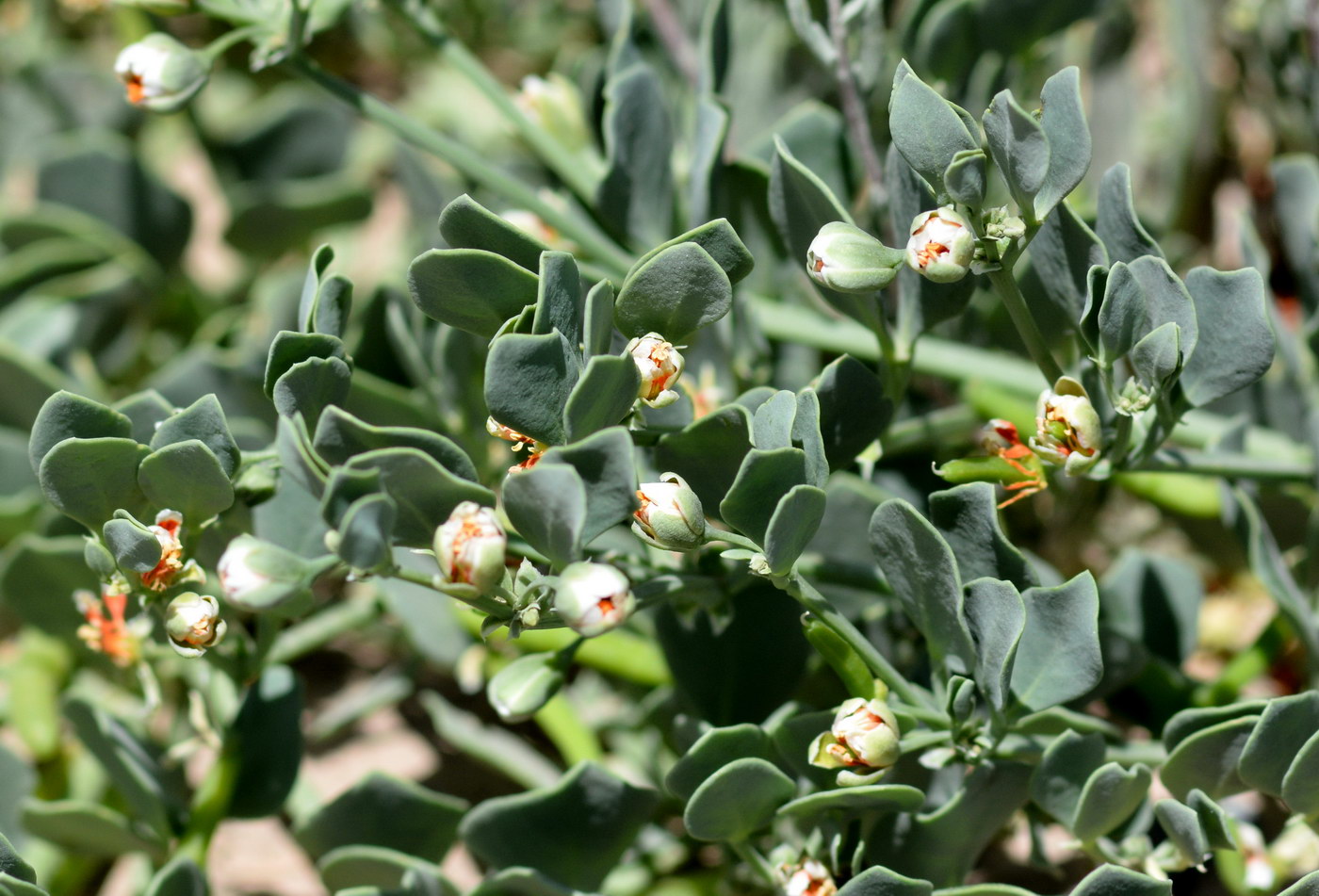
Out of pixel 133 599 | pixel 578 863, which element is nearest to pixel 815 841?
pixel 578 863

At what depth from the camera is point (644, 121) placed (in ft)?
3.18

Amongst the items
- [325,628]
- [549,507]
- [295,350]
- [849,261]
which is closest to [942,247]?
[849,261]

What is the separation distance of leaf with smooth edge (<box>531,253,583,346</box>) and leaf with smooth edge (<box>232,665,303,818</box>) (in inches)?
16.7

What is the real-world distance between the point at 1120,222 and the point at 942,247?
0.17 metres

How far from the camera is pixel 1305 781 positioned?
706 millimetres

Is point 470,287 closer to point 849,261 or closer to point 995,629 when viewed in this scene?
point 849,261

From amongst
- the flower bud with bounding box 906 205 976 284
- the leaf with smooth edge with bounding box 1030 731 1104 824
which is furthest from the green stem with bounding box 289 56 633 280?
the leaf with smooth edge with bounding box 1030 731 1104 824

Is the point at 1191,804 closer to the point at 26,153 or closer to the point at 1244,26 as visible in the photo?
the point at 1244,26

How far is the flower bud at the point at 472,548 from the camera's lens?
577 mm

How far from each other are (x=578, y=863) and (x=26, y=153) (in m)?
1.29

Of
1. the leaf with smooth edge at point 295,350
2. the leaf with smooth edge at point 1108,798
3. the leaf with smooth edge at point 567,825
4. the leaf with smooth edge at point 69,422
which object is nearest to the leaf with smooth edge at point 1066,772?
the leaf with smooth edge at point 1108,798

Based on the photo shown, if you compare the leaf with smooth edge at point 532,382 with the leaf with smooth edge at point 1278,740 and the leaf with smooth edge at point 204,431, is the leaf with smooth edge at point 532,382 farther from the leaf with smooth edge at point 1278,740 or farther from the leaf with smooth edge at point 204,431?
the leaf with smooth edge at point 1278,740

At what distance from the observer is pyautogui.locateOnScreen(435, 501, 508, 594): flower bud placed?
22.7 inches

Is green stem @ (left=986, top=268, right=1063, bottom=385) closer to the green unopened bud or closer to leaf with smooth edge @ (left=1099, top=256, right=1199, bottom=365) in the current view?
leaf with smooth edge @ (left=1099, top=256, right=1199, bottom=365)
